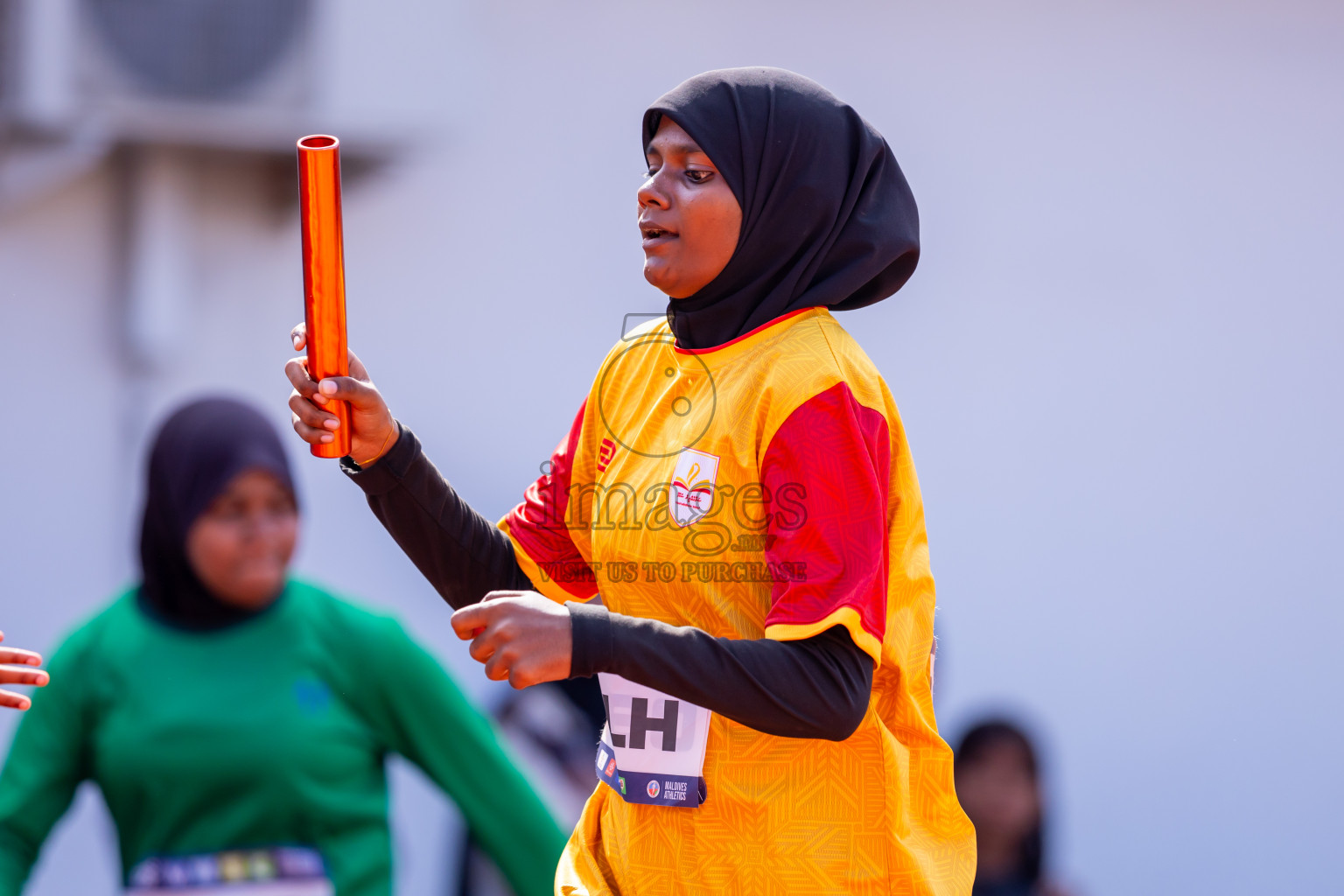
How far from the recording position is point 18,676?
199cm

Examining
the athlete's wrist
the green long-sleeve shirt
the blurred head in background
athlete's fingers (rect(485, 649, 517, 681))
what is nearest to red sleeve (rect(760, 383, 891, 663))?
the athlete's wrist

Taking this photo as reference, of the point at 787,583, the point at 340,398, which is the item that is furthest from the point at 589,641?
the point at 340,398

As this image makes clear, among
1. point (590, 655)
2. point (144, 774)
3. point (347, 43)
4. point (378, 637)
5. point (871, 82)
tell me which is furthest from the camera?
point (871, 82)

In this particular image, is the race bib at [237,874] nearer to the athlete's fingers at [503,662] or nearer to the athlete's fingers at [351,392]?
the athlete's fingers at [351,392]

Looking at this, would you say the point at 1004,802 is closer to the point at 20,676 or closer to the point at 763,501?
the point at 763,501

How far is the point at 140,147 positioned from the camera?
3994 mm

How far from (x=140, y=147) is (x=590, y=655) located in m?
2.94

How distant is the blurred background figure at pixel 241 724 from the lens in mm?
2822

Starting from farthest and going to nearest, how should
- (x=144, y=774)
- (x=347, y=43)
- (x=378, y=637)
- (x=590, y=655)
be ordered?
1. (x=347, y=43)
2. (x=378, y=637)
3. (x=144, y=774)
4. (x=590, y=655)

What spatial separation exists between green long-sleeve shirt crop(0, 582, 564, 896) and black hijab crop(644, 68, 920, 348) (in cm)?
138

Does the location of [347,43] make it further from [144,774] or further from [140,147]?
[144,774]

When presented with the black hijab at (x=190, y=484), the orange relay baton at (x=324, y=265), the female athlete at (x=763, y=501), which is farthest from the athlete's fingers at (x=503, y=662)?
the black hijab at (x=190, y=484)

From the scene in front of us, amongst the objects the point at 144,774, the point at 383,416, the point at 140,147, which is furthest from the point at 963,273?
the point at 383,416

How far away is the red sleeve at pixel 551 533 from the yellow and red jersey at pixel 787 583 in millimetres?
183
